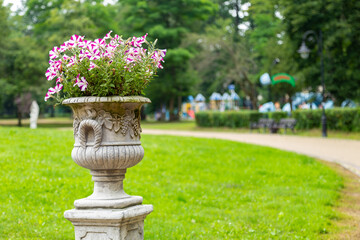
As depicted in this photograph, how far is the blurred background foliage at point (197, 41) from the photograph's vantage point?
27.3m

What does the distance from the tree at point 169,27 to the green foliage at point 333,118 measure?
2111 centimetres

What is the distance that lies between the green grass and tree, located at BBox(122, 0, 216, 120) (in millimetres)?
34338

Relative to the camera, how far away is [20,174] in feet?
26.5

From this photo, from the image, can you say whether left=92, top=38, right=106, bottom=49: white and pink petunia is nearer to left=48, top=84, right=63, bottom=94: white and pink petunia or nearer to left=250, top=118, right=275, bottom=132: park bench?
left=48, top=84, right=63, bottom=94: white and pink petunia

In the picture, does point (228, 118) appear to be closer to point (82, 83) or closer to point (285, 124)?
point (285, 124)

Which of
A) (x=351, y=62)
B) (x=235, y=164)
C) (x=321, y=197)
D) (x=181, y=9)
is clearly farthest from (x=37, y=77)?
(x=321, y=197)

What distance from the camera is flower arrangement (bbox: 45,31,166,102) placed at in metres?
4.04

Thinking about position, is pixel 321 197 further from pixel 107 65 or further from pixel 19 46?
pixel 19 46

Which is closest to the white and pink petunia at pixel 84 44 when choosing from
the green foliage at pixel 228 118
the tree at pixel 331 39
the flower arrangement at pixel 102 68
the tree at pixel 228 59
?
the flower arrangement at pixel 102 68

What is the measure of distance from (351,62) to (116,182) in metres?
26.5

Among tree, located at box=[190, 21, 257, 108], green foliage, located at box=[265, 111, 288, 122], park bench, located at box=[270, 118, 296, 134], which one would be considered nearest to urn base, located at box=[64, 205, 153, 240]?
park bench, located at box=[270, 118, 296, 134]

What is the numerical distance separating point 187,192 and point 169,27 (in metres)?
42.4

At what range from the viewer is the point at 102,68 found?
13.2 ft

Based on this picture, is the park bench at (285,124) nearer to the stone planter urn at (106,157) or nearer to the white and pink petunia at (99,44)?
the stone planter urn at (106,157)
